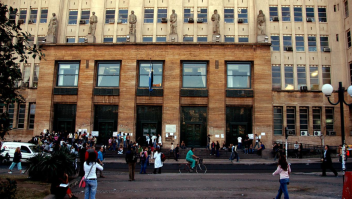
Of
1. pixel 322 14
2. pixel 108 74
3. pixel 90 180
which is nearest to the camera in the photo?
pixel 90 180

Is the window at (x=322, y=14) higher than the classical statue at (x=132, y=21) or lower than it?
higher

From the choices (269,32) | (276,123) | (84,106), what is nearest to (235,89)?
(276,123)

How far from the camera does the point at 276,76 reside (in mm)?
35219

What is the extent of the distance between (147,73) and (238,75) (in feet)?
35.6

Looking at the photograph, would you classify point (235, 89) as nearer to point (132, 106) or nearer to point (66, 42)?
point (132, 106)

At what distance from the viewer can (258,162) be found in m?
25.2

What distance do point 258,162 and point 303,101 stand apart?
1316cm

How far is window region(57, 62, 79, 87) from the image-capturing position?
1374 inches

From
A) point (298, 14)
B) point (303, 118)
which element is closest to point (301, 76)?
point (303, 118)

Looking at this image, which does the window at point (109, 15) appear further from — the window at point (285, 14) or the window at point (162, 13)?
the window at point (285, 14)

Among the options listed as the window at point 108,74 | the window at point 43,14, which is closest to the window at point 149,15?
the window at point 108,74

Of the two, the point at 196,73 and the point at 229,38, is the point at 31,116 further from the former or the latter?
the point at 229,38

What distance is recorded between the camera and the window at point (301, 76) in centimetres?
3512

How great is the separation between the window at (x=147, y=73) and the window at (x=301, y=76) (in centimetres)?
1692
